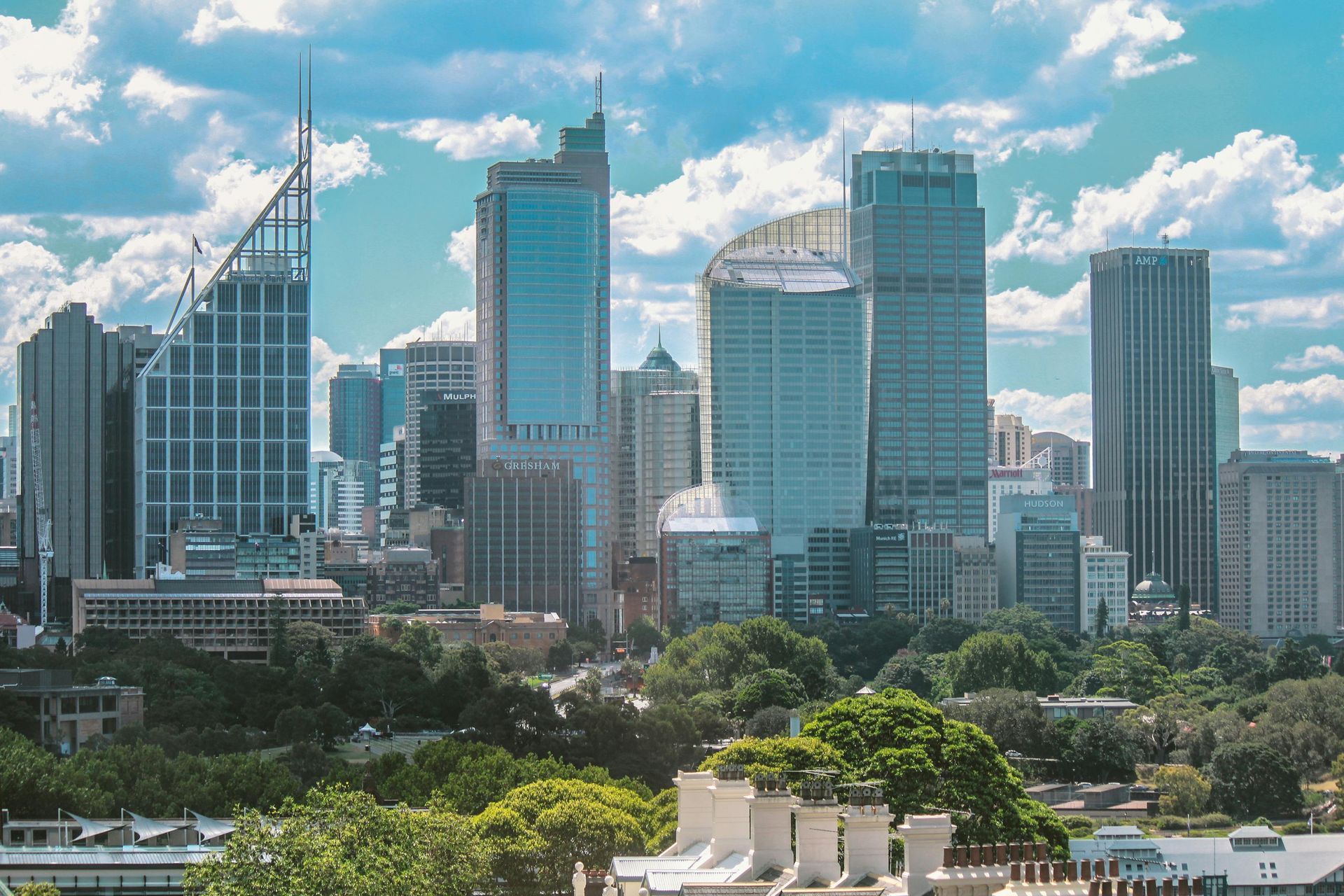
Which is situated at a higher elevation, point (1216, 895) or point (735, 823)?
point (735, 823)

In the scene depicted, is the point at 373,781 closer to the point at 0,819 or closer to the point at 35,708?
the point at 0,819

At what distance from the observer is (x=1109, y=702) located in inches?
6585

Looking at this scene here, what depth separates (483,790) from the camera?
88.8 m

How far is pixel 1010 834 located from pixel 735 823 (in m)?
31.7

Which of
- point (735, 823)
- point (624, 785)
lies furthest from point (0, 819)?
point (735, 823)

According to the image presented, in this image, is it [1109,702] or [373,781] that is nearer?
[373,781]

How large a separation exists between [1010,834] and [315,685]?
74.6m

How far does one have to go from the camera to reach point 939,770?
8056 cm

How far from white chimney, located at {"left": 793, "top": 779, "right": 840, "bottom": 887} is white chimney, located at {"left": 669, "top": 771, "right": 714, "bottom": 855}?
22.0ft

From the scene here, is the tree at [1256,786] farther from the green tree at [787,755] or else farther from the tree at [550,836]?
the tree at [550,836]

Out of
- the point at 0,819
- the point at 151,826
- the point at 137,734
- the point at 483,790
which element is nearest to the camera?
the point at 151,826

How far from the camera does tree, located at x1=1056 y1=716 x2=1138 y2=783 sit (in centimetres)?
13375

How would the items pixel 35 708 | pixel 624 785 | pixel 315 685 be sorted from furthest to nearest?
pixel 315 685
pixel 35 708
pixel 624 785

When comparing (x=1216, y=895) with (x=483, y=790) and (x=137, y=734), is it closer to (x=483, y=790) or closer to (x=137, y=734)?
(x=483, y=790)
